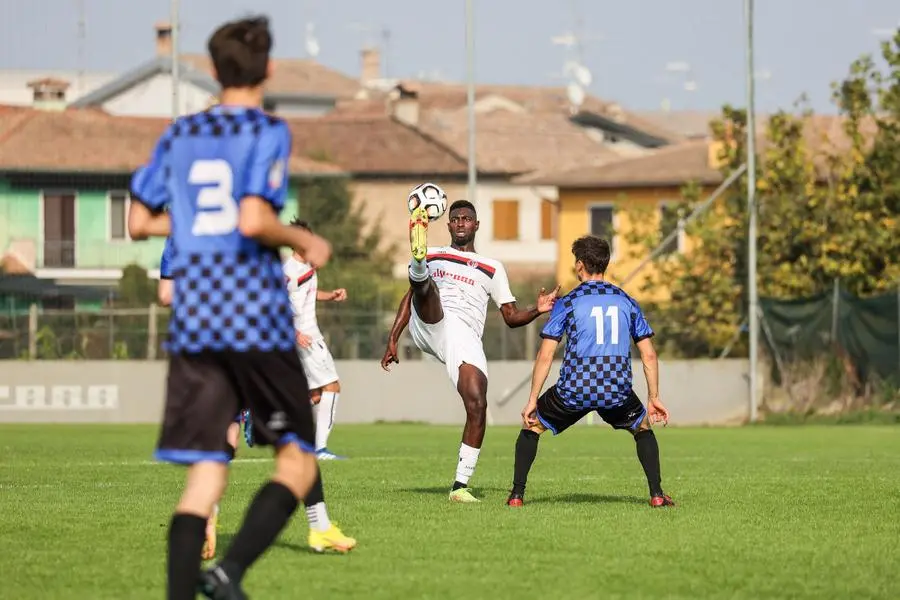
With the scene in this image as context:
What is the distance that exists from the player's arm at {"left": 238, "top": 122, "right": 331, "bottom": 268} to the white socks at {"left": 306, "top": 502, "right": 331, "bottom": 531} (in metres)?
2.47

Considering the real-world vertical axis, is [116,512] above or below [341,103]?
below

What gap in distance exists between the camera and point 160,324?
1355 inches

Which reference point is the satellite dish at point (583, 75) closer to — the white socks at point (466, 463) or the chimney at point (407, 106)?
the chimney at point (407, 106)

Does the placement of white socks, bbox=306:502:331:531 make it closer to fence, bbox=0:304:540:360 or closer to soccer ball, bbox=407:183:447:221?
soccer ball, bbox=407:183:447:221

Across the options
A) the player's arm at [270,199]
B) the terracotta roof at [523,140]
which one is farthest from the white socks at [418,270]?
the terracotta roof at [523,140]

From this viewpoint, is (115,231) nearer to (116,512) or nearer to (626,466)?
(626,466)

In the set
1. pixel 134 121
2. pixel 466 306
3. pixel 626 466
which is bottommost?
pixel 626 466

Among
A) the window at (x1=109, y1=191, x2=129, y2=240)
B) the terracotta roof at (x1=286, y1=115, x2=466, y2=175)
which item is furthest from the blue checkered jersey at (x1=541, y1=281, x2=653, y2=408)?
the terracotta roof at (x1=286, y1=115, x2=466, y2=175)

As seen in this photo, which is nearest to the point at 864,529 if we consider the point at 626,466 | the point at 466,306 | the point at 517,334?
the point at 466,306

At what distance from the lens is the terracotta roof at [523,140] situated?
73375mm

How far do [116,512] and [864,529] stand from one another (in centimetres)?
434

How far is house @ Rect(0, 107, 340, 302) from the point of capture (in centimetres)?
5147

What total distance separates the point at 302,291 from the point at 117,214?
37.1 metres

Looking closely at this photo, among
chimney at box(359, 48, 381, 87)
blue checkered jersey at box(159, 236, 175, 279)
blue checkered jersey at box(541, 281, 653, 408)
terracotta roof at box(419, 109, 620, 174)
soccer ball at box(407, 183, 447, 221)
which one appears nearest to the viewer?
blue checkered jersey at box(159, 236, 175, 279)
